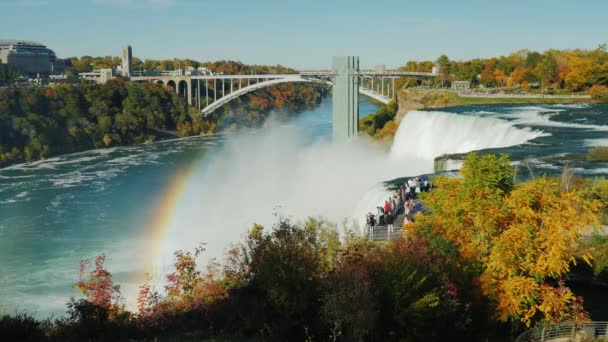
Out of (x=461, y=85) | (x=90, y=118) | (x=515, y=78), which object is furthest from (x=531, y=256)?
(x=515, y=78)

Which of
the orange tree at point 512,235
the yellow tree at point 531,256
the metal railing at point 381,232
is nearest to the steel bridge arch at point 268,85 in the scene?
the metal railing at point 381,232

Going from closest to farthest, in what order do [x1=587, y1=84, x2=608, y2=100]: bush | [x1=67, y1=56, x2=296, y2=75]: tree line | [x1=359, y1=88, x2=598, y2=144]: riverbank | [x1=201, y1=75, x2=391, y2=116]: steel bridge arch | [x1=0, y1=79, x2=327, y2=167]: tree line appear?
1. [x1=587, y1=84, x2=608, y2=100]: bush
2. [x1=0, y1=79, x2=327, y2=167]: tree line
3. [x1=359, y1=88, x2=598, y2=144]: riverbank
4. [x1=201, y1=75, x2=391, y2=116]: steel bridge arch
5. [x1=67, y1=56, x2=296, y2=75]: tree line

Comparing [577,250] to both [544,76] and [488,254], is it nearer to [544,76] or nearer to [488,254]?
[488,254]

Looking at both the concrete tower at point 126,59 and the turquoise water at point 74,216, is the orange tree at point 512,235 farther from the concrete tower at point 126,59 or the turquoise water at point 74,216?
the concrete tower at point 126,59

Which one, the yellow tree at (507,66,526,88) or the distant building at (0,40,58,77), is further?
the distant building at (0,40,58,77)

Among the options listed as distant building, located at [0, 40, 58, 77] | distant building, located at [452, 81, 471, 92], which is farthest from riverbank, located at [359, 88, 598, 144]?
distant building, located at [0, 40, 58, 77]

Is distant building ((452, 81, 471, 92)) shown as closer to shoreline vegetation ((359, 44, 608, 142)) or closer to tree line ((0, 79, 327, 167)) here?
shoreline vegetation ((359, 44, 608, 142))

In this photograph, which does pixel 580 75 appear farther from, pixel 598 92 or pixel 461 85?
pixel 461 85
